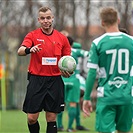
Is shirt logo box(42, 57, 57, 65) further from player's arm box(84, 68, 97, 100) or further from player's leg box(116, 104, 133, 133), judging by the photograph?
player's leg box(116, 104, 133, 133)

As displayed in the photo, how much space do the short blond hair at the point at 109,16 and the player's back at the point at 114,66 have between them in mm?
165

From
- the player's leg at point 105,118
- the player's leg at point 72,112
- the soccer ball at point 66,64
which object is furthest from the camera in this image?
the player's leg at point 72,112

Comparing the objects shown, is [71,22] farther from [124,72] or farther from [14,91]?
[124,72]

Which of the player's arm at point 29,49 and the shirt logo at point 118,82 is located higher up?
the player's arm at point 29,49

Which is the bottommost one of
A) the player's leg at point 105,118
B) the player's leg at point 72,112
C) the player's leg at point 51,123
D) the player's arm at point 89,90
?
the player's leg at point 72,112

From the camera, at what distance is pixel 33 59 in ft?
30.0

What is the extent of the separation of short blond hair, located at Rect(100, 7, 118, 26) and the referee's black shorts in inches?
75.9

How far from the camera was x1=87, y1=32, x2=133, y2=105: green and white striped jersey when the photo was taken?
7.54 metres

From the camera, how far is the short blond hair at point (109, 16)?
7.50m

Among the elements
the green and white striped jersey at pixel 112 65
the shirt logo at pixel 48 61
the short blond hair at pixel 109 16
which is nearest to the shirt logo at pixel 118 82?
the green and white striped jersey at pixel 112 65

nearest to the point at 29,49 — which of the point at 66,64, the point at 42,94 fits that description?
the point at 66,64

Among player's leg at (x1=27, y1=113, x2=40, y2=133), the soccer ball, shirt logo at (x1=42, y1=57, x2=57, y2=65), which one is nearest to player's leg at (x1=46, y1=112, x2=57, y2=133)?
player's leg at (x1=27, y1=113, x2=40, y2=133)

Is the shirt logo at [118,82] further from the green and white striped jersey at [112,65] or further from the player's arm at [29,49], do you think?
the player's arm at [29,49]

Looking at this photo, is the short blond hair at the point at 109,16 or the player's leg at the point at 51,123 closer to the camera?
the short blond hair at the point at 109,16
